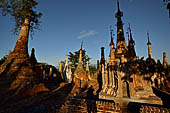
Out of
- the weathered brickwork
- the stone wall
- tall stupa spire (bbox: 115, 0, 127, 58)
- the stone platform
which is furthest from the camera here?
tall stupa spire (bbox: 115, 0, 127, 58)

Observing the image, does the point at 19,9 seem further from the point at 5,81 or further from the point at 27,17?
the point at 5,81

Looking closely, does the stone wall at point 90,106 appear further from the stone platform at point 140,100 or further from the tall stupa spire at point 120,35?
the tall stupa spire at point 120,35

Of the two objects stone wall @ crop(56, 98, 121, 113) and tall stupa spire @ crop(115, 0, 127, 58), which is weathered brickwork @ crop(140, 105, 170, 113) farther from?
tall stupa spire @ crop(115, 0, 127, 58)

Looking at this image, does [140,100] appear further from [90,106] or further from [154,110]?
[90,106]

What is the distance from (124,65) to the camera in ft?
19.0

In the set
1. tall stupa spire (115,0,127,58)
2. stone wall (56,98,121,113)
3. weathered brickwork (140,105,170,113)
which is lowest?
stone wall (56,98,121,113)

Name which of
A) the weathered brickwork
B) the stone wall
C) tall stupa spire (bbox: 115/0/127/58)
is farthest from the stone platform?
tall stupa spire (bbox: 115/0/127/58)

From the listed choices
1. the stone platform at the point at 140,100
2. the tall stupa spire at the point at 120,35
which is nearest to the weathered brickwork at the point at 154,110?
the stone platform at the point at 140,100

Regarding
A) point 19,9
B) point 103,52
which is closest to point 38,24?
point 19,9

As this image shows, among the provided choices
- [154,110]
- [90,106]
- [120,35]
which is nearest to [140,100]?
[154,110]

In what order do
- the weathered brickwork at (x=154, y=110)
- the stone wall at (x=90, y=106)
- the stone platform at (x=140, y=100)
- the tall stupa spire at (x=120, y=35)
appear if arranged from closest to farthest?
the weathered brickwork at (x=154, y=110)
the stone wall at (x=90, y=106)
the stone platform at (x=140, y=100)
the tall stupa spire at (x=120, y=35)

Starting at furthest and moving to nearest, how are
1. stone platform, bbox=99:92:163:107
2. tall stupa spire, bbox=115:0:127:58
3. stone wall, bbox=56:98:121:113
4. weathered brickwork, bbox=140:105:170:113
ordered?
1. tall stupa spire, bbox=115:0:127:58
2. stone platform, bbox=99:92:163:107
3. stone wall, bbox=56:98:121:113
4. weathered brickwork, bbox=140:105:170:113

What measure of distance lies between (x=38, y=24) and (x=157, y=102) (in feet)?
55.7

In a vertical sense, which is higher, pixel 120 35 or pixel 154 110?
pixel 120 35
